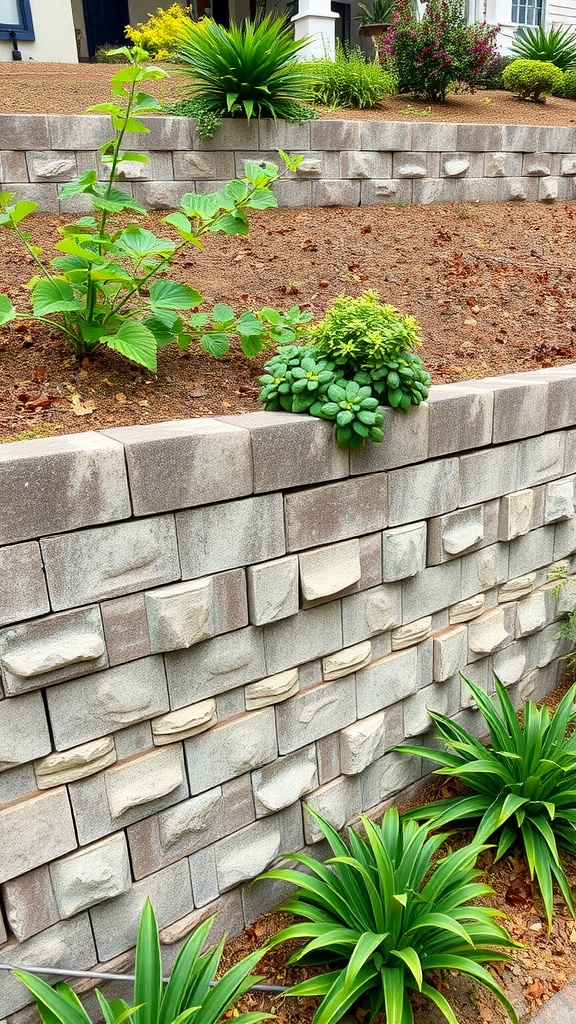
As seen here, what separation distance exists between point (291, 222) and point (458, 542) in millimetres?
3043

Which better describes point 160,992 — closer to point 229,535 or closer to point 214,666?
point 214,666

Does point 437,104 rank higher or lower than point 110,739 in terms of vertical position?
higher

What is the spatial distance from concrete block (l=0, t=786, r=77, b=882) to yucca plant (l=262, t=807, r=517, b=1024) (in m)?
0.78

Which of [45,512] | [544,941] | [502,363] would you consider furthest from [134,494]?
[502,363]

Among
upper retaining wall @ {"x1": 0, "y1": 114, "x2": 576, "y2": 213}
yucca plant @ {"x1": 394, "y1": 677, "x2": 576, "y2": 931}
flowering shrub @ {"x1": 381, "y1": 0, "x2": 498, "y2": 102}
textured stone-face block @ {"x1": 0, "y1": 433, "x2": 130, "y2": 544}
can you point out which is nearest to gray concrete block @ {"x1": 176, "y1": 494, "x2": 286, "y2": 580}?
textured stone-face block @ {"x1": 0, "y1": 433, "x2": 130, "y2": 544}

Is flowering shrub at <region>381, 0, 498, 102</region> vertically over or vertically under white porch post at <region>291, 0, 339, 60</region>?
under

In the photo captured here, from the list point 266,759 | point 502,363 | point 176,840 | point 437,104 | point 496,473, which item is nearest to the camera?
point 176,840

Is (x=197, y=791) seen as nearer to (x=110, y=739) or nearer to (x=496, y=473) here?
(x=110, y=739)

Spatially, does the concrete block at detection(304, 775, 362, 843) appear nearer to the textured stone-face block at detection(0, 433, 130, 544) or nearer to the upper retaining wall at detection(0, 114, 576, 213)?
the textured stone-face block at detection(0, 433, 130, 544)

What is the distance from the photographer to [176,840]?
91.7 inches

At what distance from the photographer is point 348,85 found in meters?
6.70

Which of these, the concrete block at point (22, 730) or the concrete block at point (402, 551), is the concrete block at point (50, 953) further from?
the concrete block at point (402, 551)

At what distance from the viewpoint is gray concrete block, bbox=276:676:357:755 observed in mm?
2570

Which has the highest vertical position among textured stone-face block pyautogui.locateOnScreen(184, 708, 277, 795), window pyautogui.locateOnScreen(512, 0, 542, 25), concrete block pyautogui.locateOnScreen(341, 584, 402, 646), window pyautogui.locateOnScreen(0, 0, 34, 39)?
window pyautogui.locateOnScreen(512, 0, 542, 25)
